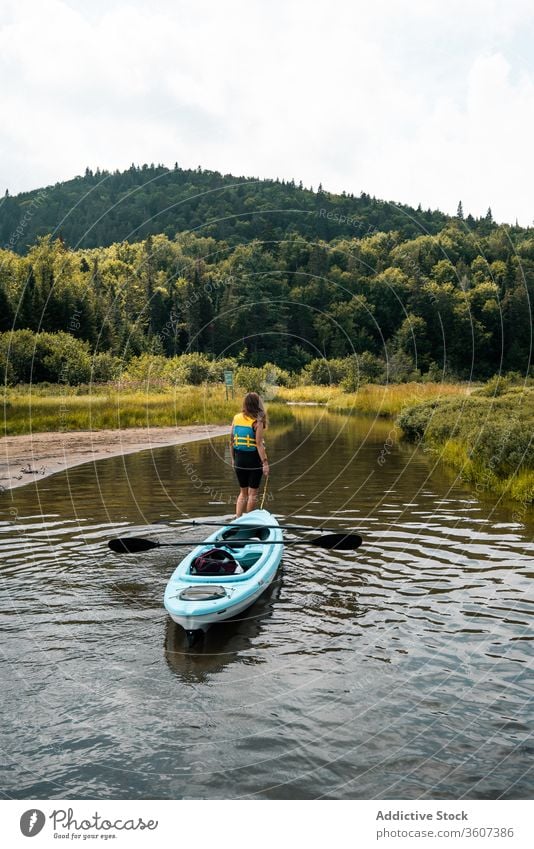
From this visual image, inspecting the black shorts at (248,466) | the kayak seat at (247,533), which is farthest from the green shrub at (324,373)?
the kayak seat at (247,533)

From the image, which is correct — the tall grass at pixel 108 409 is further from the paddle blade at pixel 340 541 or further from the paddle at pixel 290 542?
the paddle blade at pixel 340 541

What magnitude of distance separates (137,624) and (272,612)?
5.78 feet

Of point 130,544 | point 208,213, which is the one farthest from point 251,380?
point 130,544

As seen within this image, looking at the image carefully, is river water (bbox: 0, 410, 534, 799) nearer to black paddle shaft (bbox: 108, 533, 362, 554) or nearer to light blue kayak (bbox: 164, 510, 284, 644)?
light blue kayak (bbox: 164, 510, 284, 644)

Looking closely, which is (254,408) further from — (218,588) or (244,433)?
(218,588)

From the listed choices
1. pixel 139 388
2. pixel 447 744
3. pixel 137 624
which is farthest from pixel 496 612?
pixel 139 388

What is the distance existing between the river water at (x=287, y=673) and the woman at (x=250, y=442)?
5.20ft

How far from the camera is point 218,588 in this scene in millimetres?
9203

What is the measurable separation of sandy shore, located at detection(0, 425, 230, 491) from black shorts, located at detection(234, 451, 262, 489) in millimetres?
9009

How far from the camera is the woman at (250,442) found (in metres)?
13.4

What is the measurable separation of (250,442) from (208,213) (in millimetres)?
67605

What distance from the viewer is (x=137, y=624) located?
9.48 meters

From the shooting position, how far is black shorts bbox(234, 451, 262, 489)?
44.6 ft

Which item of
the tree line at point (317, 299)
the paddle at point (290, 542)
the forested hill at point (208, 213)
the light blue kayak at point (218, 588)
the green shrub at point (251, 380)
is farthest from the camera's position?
the forested hill at point (208, 213)
